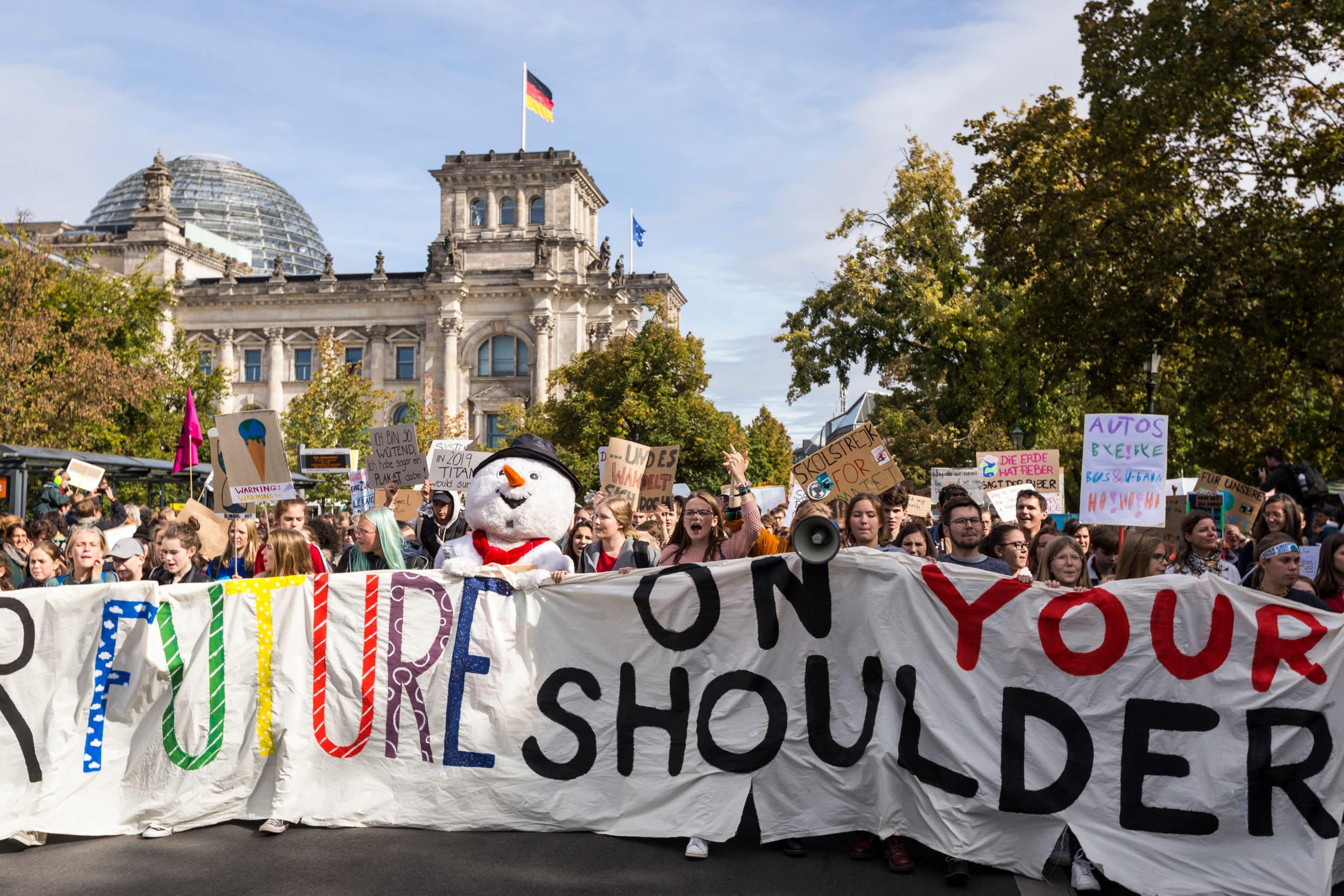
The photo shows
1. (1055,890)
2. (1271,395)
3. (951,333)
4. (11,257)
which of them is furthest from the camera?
(11,257)

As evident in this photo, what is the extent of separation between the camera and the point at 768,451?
3179 inches

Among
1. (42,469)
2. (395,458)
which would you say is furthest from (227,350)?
(395,458)

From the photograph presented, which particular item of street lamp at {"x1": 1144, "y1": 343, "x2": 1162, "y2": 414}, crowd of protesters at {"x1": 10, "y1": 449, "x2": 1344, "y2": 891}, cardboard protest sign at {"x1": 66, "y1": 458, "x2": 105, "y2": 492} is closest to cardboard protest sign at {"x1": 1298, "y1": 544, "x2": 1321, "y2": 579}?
crowd of protesters at {"x1": 10, "y1": 449, "x2": 1344, "y2": 891}

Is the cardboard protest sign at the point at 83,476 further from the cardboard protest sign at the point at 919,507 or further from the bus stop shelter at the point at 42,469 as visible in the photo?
the cardboard protest sign at the point at 919,507

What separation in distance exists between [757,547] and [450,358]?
66934 millimetres

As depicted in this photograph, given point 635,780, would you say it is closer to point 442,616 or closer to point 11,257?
point 442,616

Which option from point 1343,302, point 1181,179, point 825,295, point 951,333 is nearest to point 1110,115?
point 1181,179

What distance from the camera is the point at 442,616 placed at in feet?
20.4

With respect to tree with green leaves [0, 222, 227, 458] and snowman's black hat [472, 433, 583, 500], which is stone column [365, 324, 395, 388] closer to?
tree with green leaves [0, 222, 227, 458]

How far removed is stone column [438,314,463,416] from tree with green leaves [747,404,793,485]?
699 inches

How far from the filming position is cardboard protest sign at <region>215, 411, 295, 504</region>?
9.71 metres

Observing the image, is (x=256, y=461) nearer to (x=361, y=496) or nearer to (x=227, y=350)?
(x=361, y=496)

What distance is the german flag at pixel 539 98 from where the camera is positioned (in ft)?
239

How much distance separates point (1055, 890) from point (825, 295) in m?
26.8
